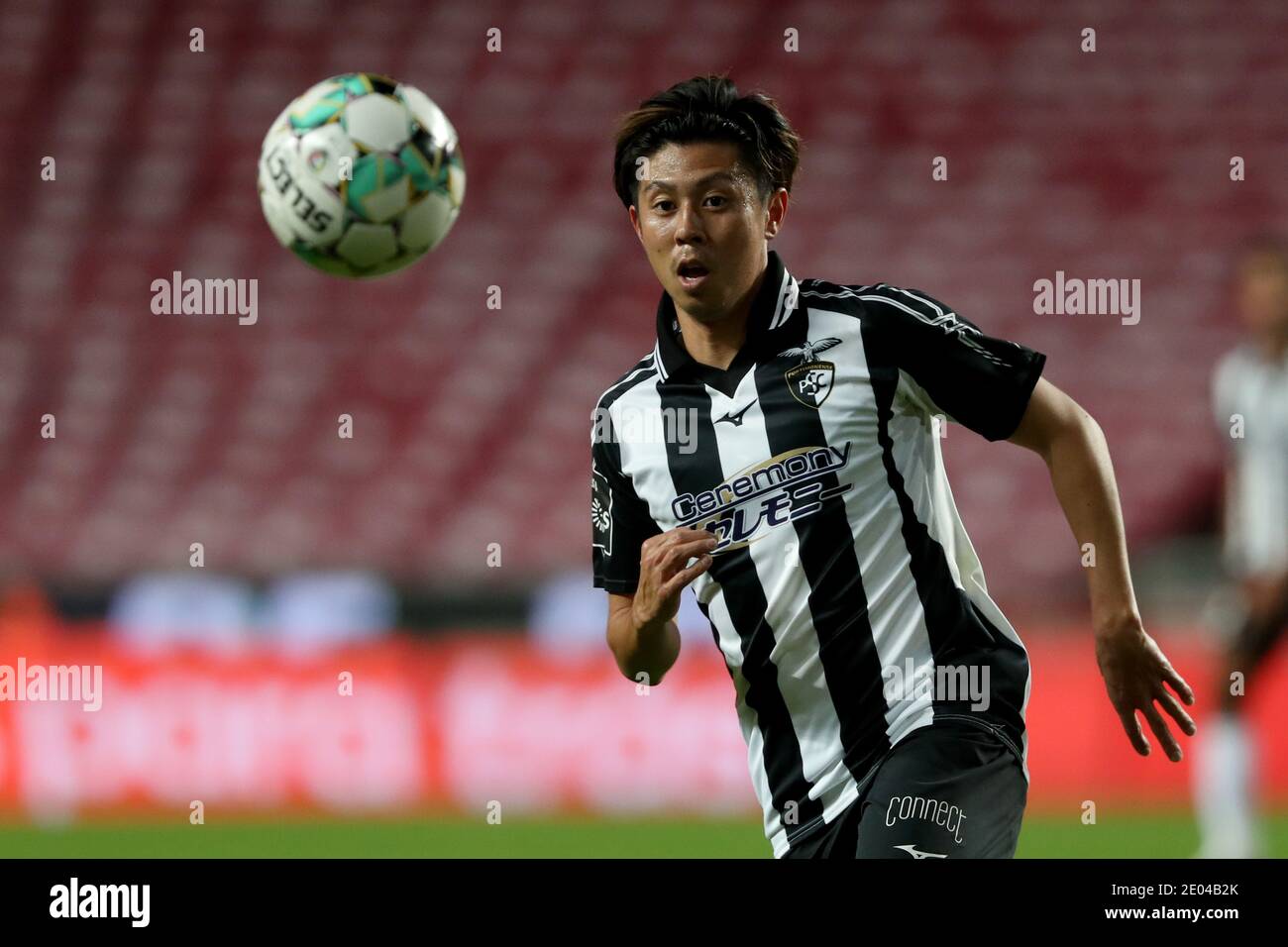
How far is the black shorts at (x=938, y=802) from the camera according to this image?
2963 millimetres

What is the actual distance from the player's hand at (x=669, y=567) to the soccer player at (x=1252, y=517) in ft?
15.3

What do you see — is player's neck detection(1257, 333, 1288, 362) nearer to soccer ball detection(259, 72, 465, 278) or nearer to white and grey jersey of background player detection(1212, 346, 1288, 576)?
white and grey jersey of background player detection(1212, 346, 1288, 576)

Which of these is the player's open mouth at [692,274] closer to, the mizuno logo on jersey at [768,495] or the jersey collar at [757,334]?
the jersey collar at [757,334]

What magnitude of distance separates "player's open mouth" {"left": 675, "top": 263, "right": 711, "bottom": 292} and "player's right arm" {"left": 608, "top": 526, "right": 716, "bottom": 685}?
50cm

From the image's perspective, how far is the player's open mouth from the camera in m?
3.29

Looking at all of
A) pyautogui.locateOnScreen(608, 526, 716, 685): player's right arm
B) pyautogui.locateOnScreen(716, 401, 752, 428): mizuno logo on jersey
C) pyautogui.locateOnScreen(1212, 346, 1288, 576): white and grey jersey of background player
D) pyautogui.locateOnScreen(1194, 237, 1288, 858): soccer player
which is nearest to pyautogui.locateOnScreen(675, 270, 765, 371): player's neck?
pyautogui.locateOnScreen(716, 401, 752, 428): mizuno logo on jersey

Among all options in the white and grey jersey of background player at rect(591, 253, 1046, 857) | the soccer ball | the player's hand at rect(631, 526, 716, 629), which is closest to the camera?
the player's hand at rect(631, 526, 716, 629)

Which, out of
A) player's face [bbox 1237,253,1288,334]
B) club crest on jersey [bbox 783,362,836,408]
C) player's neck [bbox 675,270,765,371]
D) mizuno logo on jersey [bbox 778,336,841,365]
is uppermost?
player's face [bbox 1237,253,1288,334]

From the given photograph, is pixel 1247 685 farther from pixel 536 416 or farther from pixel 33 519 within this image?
pixel 33 519

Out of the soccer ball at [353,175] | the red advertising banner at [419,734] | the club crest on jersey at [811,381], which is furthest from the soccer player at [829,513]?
the red advertising banner at [419,734]

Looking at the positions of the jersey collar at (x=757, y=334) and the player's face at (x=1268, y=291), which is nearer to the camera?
Result: the jersey collar at (x=757, y=334)

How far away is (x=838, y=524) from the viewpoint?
3.26 metres
